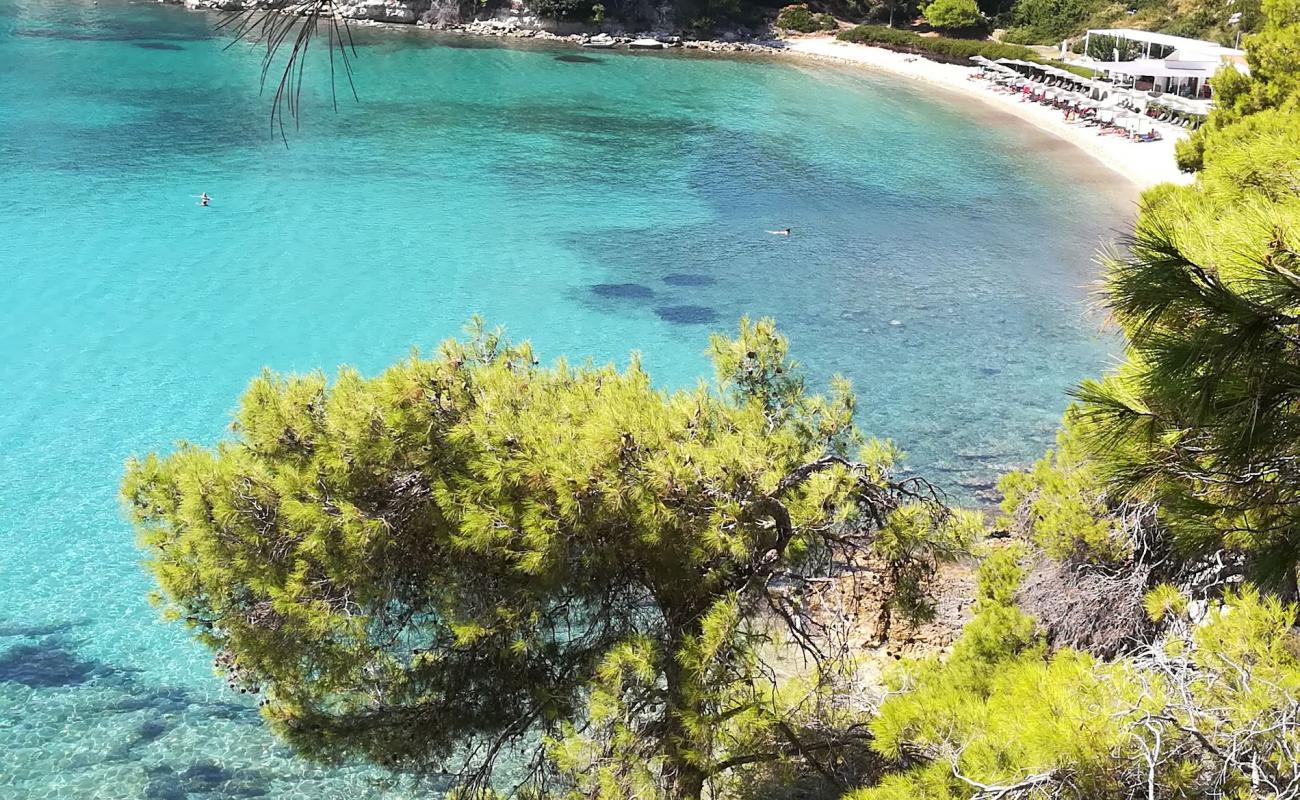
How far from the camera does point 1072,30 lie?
187ft

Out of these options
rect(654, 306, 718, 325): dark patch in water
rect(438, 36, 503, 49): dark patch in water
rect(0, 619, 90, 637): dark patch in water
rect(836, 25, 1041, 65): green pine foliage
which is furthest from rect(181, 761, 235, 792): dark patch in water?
rect(836, 25, 1041, 65): green pine foliage

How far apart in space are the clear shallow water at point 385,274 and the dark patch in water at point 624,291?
73mm

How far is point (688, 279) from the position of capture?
24016 millimetres

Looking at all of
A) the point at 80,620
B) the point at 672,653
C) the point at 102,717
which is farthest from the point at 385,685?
the point at 80,620

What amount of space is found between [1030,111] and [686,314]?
28613mm

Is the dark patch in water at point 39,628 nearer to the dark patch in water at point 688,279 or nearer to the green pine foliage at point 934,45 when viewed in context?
the dark patch in water at point 688,279

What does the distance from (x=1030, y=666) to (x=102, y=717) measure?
9499 mm

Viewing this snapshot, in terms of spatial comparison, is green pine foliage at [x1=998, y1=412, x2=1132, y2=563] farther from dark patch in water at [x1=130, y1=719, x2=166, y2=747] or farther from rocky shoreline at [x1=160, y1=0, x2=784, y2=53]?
rocky shoreline at [x1=160, y1=0, x2=784, y2=53]

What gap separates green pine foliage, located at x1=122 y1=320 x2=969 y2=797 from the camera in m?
6.50

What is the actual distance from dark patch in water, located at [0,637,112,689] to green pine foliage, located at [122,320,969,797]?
16.5 ft

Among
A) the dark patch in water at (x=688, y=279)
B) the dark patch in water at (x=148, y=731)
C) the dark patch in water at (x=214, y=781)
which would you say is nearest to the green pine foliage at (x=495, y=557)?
the dark patch in water at (x=214, y=781)

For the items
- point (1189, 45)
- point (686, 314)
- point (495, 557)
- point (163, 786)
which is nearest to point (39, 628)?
point (163, 786)

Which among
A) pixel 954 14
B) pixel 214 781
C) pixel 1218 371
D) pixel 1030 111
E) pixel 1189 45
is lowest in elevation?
pixel 214 781

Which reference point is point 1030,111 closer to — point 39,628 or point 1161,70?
point 1161,70
